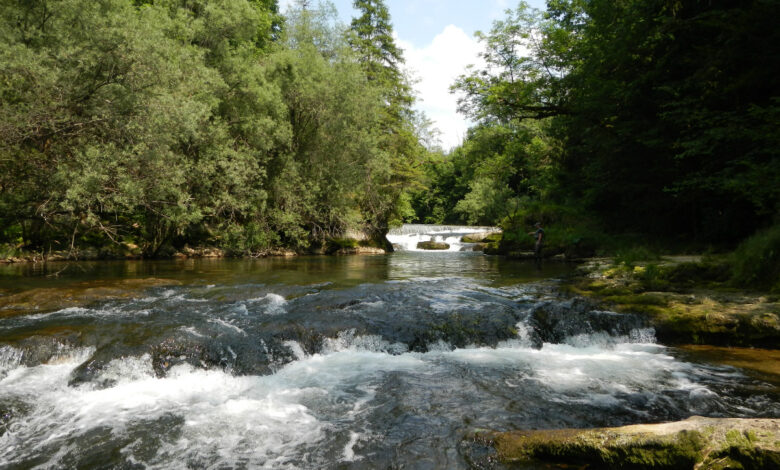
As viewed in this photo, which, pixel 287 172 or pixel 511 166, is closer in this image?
pixel 287 172

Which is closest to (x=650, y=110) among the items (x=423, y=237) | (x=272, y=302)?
(x=272, y=302)

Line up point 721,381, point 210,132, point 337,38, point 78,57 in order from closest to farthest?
point 721,381, point 78,57, point 210,132, point 337,38

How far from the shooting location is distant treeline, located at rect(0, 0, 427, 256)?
10961mm

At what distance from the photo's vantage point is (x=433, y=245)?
97.0 ft

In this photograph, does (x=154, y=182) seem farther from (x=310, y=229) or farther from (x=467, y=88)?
(x=467, y=88)

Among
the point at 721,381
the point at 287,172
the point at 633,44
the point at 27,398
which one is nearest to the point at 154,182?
the point at 287,172

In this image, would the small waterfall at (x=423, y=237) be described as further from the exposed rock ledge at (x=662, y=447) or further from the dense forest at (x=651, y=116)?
the exposed rock ledge at (x=662, y=447)

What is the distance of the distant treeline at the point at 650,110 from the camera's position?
9.23 m

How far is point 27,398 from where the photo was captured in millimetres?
4289

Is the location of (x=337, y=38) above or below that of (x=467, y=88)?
above

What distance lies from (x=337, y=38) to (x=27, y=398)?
76.9 feet

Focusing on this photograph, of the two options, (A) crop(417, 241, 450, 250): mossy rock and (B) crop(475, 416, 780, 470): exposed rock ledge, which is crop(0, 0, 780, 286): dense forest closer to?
(A) crop(417, 241, 450, 250): mossy rock

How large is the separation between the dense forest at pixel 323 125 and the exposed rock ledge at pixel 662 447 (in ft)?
25.2

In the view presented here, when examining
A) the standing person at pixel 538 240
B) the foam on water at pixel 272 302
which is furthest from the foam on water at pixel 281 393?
the standing person at pixel 538 240
